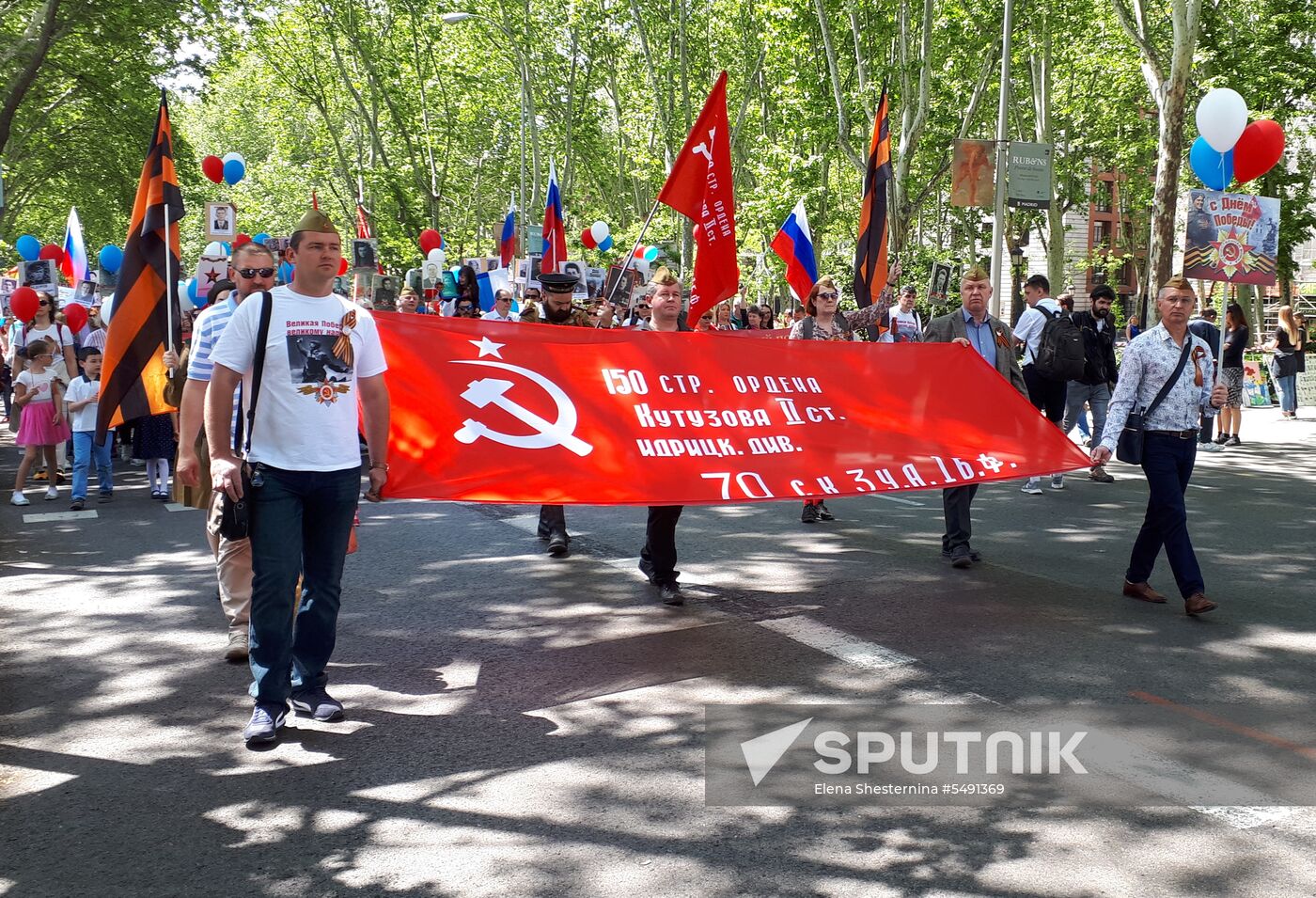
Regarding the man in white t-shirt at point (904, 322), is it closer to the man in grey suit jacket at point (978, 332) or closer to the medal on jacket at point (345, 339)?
the man in grey suit jacket at point (978, 332)

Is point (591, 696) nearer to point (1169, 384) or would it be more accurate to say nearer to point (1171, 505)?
point (1171, 505)

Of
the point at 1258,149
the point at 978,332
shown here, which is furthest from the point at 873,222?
the point at 978,332

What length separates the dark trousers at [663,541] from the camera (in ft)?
23.7

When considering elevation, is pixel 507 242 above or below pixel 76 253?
above

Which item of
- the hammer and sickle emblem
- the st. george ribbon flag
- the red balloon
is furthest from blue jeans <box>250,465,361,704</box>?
the red balloon

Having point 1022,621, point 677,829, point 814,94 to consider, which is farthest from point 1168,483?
point 814,94

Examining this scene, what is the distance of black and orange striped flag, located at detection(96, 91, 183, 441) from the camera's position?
290 inches

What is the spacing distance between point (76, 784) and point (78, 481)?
783cm

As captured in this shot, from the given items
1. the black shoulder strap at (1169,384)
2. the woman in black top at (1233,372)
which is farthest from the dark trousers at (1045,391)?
the black shoulder strap at (1169,384)

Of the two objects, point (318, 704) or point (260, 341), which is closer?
point (260, 341)

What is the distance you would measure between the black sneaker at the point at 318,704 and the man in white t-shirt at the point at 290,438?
14 cm

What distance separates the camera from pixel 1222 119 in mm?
11703

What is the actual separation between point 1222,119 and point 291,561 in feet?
32.4

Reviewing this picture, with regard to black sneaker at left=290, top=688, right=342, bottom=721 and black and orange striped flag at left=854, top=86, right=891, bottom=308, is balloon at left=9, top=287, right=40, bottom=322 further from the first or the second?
black sneaker at left=290, top=688, right=342, bottom=721
